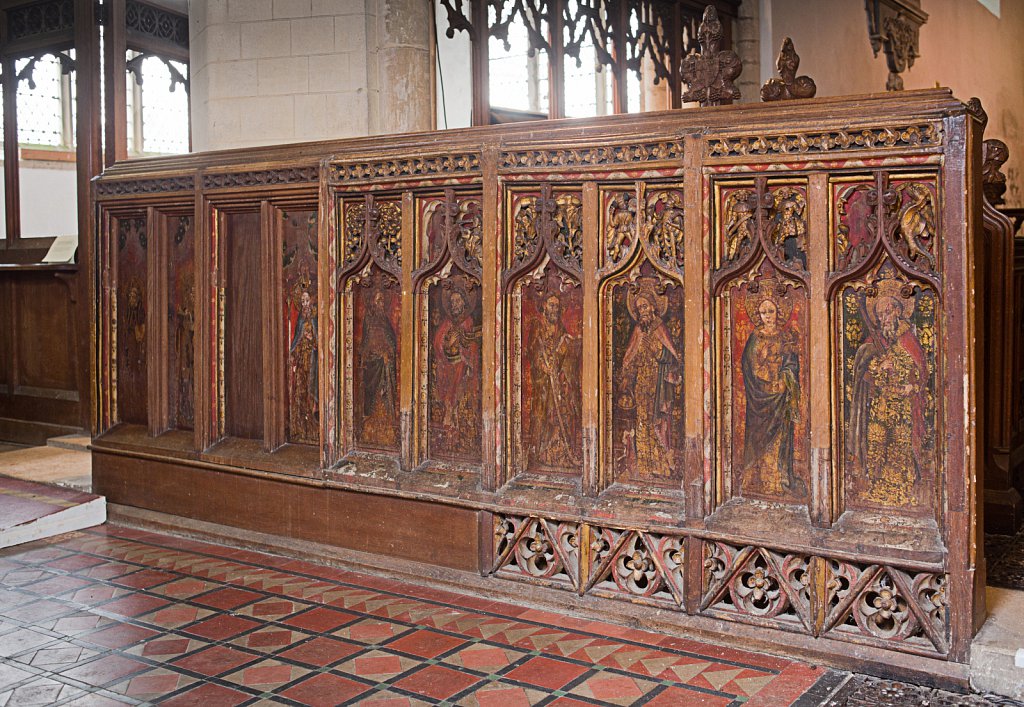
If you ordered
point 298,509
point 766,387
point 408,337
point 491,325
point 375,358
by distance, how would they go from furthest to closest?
point 298,509 → point 375,358 → point 408,337 → point 491,325 → point 766,387

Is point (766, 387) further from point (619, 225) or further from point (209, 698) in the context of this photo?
point (209, 698)

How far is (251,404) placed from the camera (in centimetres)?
477

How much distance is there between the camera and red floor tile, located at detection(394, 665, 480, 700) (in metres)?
3.02

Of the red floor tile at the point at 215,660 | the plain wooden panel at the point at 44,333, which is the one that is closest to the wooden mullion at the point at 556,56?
the plain wooden panel at the point at 44,333

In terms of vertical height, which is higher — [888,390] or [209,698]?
[888,390]

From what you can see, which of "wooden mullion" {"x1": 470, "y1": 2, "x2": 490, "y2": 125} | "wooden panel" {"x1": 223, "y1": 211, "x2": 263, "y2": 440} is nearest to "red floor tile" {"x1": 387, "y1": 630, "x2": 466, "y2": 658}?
"wooden panel" {"x1": 223, "y1": 211, "x2": 263, "y2": 440}

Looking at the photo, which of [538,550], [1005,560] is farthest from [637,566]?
[1005,560]

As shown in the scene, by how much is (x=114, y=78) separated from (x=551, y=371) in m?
4.93

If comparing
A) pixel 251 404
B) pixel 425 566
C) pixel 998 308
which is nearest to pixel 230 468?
pixel 251 404

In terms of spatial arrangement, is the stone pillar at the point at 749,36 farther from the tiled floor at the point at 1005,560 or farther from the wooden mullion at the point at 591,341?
the wooden mullion at the point at 591,341

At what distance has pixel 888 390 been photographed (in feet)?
10.5

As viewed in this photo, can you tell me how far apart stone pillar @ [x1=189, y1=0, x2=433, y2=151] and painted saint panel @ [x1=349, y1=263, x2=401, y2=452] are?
2.20 meters

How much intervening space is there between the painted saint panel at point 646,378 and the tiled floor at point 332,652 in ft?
1.93

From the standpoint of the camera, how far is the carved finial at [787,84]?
12.4 feet
